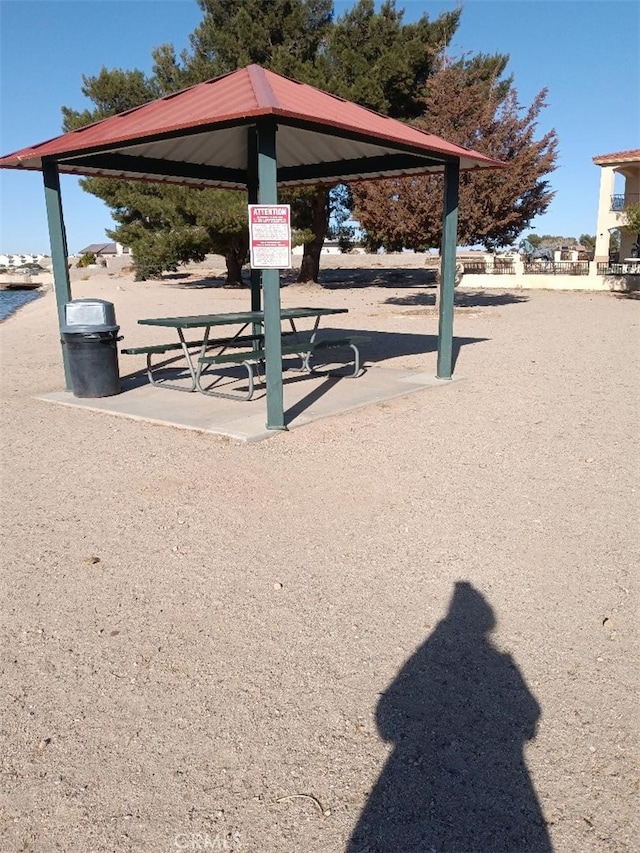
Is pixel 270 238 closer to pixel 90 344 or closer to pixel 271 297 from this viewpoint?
pixel 271 297

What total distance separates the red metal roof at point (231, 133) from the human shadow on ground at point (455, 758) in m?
4.43

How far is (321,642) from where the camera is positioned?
9.79ft

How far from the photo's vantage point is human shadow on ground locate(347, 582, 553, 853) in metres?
2.00

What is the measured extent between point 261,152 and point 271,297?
1226 mm

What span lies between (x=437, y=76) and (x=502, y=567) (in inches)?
770

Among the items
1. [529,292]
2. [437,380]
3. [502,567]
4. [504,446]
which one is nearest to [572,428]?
[504,446]

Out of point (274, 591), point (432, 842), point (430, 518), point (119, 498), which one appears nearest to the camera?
point (432, 842)

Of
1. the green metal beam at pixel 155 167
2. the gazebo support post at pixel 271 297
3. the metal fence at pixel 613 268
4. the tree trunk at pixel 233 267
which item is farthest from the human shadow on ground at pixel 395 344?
the tree trunk at pixel 233 267

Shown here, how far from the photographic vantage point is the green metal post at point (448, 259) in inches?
325

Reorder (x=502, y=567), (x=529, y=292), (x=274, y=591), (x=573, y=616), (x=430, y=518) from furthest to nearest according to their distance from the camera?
(x=529, y=292) → (x=430, y=518) → (x=502, y=567) → (x=274, y=591) → (x=573, y=616)

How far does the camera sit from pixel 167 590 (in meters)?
3.46

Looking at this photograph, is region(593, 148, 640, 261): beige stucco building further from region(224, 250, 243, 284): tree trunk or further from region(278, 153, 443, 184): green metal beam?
region(278, 153, 443, 184): green metal beam

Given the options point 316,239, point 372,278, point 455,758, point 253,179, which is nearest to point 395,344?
point 253,179

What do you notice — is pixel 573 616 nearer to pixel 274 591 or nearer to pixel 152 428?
pixel 274 591
